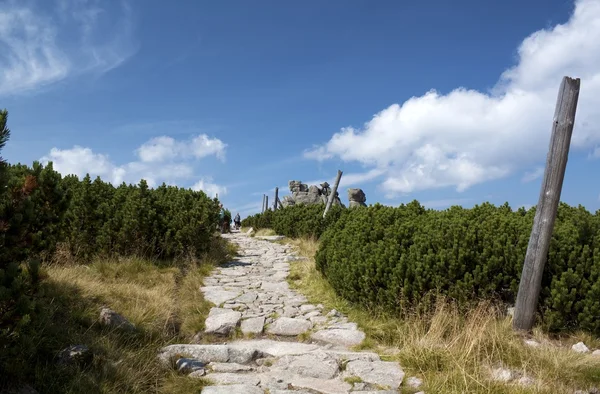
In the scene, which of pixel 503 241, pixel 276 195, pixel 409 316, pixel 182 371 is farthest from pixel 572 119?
pixel 276 195

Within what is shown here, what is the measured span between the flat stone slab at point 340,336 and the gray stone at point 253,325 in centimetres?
85

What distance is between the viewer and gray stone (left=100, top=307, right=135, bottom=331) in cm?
549

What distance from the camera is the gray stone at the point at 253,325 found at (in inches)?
269

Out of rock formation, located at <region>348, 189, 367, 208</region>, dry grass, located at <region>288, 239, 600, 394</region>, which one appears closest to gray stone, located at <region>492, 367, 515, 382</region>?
dry grass, located at <region>288, 239, 600, 394</region>

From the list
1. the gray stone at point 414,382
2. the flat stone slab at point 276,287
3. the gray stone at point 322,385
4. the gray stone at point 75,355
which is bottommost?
the gray stone at point 322,385

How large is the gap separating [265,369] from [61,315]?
97.9 inches

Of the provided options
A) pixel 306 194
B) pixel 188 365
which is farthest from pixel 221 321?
pixel 306 194

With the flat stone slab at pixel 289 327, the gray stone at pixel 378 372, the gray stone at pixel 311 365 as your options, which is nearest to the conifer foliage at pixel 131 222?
the flat stone slab at pixel 289 327

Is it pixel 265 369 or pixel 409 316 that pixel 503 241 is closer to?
pixel 409 316

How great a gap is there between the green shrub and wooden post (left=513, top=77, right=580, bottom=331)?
31cm

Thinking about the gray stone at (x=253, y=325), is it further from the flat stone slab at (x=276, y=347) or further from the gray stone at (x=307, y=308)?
the gray stone at (x=307, y=308)

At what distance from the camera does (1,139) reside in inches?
132

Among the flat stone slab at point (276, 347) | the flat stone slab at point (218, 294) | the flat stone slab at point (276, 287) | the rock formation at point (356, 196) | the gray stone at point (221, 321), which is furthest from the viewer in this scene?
the rock formation at point (356, 196)

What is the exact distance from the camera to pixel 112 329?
542cm
